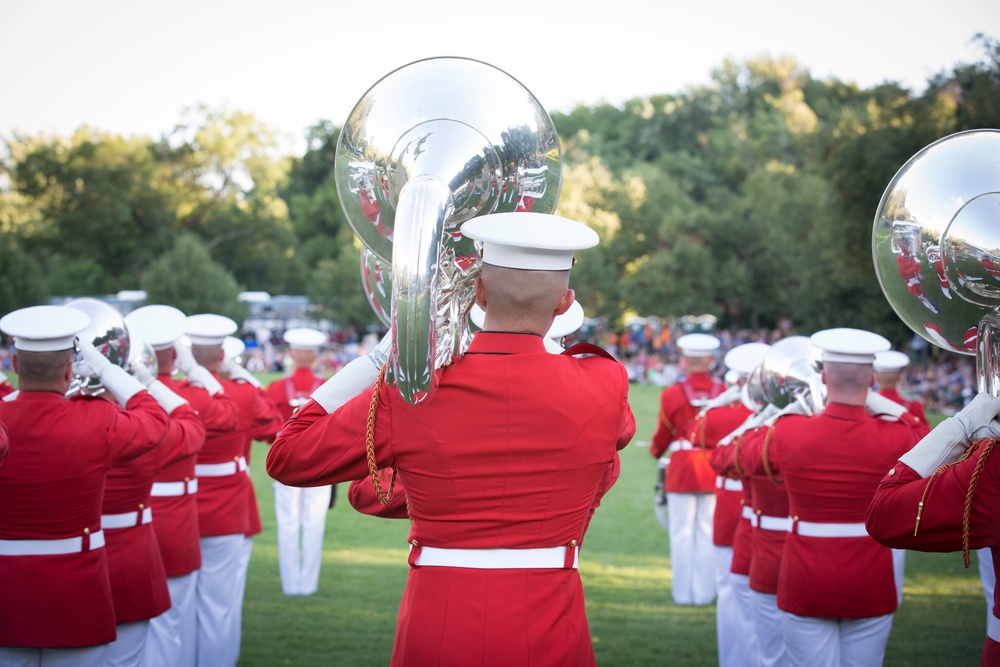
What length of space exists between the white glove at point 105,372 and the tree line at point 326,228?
1036 inches

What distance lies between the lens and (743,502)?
19.9 ft

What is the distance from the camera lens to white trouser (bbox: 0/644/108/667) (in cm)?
388

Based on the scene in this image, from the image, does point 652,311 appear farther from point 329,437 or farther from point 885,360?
Result: point 329,437

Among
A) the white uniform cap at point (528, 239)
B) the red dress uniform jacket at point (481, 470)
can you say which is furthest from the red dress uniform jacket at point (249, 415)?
the white uniform cap at point (528, 239)

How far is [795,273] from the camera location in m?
36.2

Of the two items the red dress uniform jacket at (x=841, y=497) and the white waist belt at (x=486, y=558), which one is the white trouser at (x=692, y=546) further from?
the white waist belt at (x=486, y=558)

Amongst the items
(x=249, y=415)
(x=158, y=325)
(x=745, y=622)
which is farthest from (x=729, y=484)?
(x=158, y=325)

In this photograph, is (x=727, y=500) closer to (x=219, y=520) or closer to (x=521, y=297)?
(x=219, y=520)

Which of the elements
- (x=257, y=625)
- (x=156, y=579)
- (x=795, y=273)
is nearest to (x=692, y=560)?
(x=257, y=625)

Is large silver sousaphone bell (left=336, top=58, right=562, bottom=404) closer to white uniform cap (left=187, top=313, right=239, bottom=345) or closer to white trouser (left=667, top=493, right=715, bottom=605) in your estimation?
white uniform cap (left=187, top=313, right=239, bottom=345)

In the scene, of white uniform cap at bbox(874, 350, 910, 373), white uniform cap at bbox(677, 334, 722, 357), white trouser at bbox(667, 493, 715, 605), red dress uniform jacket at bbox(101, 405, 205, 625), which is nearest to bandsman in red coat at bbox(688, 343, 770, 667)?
white uniform cap at bbox(677, 334, 722, 357)

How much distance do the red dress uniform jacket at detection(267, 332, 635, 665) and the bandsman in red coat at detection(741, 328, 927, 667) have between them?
7.36 feet

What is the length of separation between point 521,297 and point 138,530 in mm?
3101

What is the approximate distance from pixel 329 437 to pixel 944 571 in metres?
8.94
